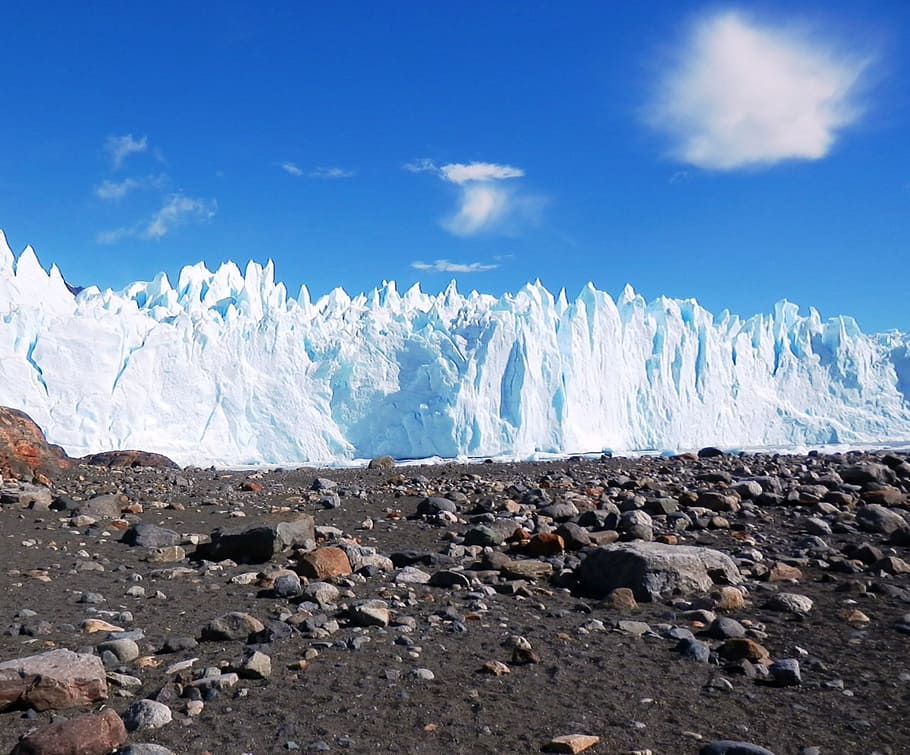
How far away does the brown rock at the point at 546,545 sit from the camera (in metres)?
5.07

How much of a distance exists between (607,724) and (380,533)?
410 centimetres

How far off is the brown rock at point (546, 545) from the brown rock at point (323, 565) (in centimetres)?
135

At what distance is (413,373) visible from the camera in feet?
94.5

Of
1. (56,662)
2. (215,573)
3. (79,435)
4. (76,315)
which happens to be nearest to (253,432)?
(79,435)

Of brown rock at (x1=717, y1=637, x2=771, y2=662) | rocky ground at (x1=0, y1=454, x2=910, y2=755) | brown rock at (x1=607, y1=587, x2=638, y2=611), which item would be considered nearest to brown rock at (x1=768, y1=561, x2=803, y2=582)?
rocky ground at (x1=0, y1=454, x2=910, y2=755)

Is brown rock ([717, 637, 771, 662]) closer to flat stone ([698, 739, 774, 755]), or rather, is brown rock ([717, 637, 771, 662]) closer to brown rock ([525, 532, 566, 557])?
flat stone ([698, 739, 774, 755])

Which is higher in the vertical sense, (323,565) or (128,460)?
(128,460)

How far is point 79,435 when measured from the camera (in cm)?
2367

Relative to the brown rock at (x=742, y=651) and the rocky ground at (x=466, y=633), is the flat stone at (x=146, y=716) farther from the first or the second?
the brown rock at (x=742, y=651)

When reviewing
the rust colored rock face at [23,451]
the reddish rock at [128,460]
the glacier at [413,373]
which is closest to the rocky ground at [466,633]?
the rust colored rock face at [23,451]

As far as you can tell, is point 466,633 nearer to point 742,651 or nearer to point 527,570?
point 742,651

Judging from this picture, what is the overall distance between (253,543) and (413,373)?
78.3 feet

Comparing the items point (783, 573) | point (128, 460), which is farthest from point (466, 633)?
point (128, 460)

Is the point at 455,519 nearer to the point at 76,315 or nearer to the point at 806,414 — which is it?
the point at 76,315
